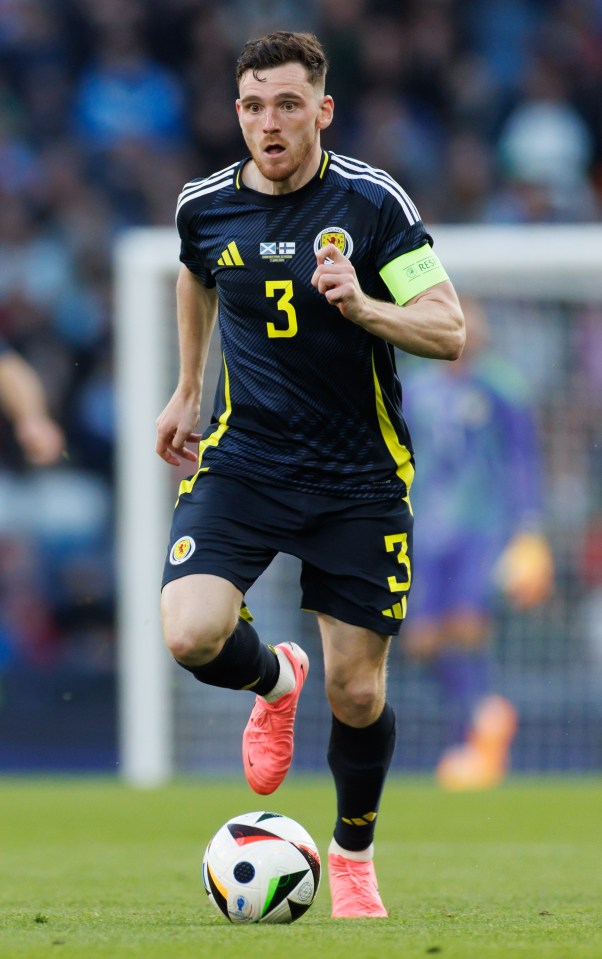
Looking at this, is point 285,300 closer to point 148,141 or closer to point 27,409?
point 27,409

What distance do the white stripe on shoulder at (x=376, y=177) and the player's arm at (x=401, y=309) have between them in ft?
0.66

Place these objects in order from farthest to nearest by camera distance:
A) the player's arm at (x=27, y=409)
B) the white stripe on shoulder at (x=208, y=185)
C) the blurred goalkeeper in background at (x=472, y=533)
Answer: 1. the blurred goalkeeper in background at (x=472, y=533)
2. the player's arm at (x=27, y=409)
3. the white stripe on shoulder at (x=208, y=185)

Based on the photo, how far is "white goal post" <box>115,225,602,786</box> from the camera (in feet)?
31.0

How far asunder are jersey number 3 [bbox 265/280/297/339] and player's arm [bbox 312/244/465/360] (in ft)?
0.76

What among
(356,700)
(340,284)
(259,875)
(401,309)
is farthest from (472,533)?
(340,284)

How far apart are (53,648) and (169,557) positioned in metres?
7.60

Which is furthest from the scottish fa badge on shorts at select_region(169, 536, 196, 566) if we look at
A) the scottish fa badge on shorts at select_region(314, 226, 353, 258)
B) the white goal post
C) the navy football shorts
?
the white goal post

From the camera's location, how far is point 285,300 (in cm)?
468

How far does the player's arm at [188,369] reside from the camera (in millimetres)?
5102

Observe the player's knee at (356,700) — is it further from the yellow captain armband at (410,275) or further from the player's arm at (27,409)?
the player's arm at (27,409)

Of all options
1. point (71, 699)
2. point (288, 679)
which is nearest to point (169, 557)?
point (288, 679)

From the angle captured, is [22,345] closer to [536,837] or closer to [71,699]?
[71,699]

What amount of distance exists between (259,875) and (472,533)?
5.51 m

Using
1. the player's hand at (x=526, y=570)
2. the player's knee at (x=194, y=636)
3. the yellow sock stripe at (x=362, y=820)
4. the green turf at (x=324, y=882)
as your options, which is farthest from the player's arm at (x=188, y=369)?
the player's hand at (x=526, y=570)
